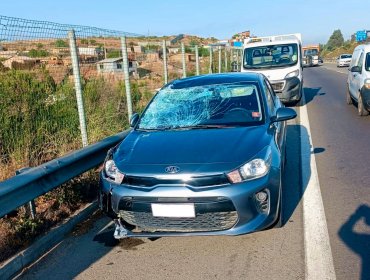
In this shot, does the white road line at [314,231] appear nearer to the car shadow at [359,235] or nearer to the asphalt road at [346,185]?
the asphalt road at [346,185]

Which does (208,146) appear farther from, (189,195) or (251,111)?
(251,111)

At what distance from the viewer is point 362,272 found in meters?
3.25

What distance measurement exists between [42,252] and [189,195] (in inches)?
63.2

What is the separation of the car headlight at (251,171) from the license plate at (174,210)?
0.44 meters

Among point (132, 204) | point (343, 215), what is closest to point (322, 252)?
point (343, 215)

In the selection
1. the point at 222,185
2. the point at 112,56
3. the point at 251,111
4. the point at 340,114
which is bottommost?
the point at 340,114

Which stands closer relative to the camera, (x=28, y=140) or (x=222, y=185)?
(x=222, y=185)

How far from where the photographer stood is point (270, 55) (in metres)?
14.2

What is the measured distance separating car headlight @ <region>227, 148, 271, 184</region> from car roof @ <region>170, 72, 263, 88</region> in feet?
6.12

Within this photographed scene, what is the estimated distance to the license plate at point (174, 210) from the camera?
3580 mm

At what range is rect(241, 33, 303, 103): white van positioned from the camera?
13172mm

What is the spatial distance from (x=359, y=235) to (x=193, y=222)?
160 cm

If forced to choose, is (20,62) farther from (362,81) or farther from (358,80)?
(358,80)

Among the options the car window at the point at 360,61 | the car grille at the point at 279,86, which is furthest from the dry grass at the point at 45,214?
the car grille at the point at 279,86
